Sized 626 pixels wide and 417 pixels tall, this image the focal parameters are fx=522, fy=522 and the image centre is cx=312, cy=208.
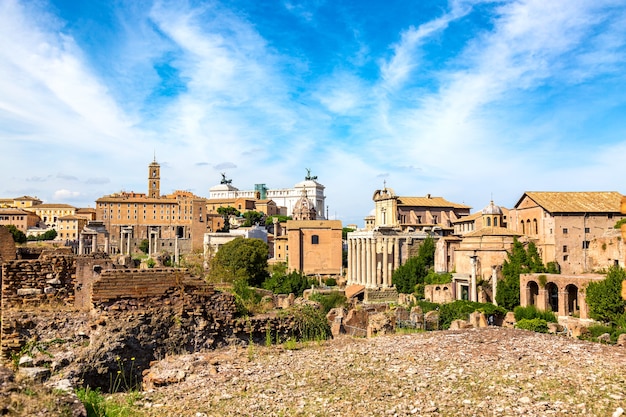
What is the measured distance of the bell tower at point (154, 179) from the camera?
376 feet

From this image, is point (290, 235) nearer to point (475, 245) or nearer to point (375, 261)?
point (375, 261)

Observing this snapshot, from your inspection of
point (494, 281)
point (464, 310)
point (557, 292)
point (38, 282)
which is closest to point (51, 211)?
point (494, 281)

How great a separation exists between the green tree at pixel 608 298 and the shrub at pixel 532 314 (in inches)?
107

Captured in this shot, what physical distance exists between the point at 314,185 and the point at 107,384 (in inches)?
5537

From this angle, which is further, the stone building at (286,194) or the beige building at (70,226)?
the stone building at (286,194)

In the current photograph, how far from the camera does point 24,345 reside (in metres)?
8.33

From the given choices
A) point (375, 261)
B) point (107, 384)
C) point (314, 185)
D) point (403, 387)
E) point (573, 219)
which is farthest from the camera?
point (314, 185)

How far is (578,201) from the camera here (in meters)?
41.3

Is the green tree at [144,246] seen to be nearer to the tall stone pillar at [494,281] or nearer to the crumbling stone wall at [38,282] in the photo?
the tall stone pillar at [494,281]

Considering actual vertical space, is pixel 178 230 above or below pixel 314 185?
below

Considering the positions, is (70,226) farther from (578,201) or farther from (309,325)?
(309,325)

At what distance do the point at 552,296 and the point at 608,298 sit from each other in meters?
6.40

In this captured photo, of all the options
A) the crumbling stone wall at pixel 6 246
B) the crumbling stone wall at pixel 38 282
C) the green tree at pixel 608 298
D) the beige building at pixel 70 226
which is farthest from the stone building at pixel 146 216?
the crumbling stone wall at pixel 38 282

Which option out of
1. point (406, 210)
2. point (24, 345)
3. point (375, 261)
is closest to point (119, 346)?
point (24, 345)
